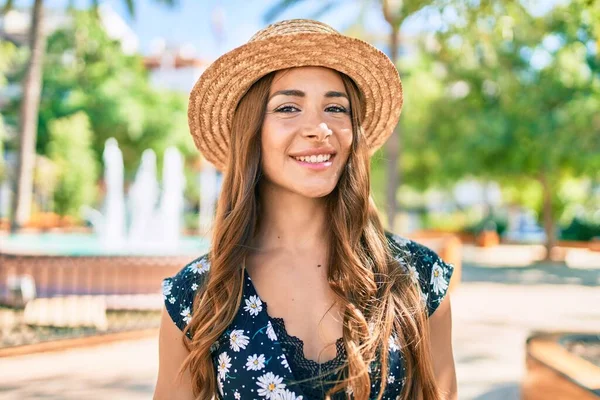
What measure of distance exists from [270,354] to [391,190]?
41.5ft

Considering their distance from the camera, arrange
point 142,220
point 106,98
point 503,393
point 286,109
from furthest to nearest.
Result: 1. point 106,98
2. point 142,220
3. point 503,393
4. point 286,109

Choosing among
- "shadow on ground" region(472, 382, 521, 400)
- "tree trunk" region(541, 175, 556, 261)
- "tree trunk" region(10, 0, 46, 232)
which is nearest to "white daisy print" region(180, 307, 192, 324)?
"shadow on ground" region(472, 382, 521, 400)

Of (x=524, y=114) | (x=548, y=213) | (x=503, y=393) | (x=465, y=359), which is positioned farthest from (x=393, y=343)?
(x=548, y=213)

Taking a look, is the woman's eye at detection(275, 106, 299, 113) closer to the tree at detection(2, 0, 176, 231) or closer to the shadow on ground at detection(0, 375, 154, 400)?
the shadow on ground at detection(0, 375, 154, 400)

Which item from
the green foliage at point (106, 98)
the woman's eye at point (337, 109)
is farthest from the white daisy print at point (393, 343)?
the green foliage at point (106, 98)

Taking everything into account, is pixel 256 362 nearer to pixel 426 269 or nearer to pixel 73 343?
pixel 426 269

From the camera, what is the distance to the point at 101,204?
37.6 meters

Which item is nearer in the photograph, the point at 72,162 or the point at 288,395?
the point at 288,395

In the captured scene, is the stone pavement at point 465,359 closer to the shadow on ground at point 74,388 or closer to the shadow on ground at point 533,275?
the shadow on ground at point 74,388

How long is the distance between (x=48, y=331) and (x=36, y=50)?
34.6ft

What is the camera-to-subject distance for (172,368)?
208cm

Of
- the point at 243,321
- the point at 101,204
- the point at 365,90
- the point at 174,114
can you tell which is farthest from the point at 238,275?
the point at 101,204

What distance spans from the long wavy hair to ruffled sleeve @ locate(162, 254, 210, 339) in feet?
0.13

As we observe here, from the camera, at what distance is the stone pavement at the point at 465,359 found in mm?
6055
